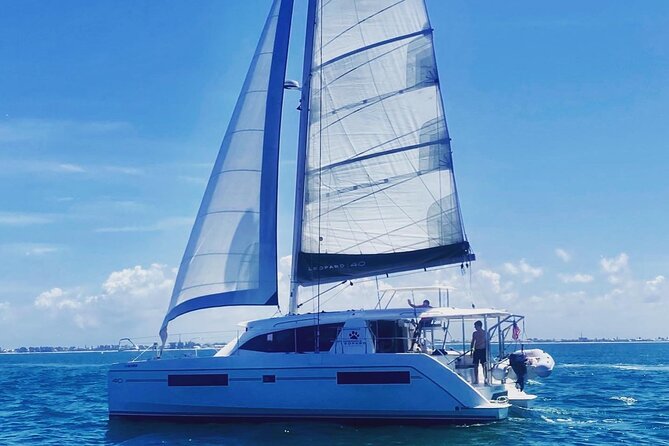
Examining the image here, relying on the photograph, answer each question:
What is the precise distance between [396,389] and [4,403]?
1689 centimetres

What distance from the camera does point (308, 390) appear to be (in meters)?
19.0

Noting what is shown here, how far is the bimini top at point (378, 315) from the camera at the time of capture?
19312 millimetres

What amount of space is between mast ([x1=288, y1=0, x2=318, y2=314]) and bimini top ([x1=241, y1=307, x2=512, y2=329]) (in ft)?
3.35

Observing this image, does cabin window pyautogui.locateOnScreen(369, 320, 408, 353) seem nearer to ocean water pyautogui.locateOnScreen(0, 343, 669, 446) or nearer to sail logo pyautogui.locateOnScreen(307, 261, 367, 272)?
ocean water pyautogui.locateOnScreen(0, 343, 669, 446)

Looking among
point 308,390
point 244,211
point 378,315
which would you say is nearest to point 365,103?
point 244,211

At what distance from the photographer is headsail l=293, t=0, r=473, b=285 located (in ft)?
68.4

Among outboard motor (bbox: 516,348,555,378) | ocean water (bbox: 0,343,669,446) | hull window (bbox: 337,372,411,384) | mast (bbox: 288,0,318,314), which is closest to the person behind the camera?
ocean water (bbox: 0,343,669,446)

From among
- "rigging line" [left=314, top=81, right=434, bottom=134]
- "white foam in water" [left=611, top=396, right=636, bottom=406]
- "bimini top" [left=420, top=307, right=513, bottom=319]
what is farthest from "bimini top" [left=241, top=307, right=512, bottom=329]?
"white foam in water" [left=611, top=396, right=636, bottom=406]

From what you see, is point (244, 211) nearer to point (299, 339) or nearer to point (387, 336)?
point (299, 339)

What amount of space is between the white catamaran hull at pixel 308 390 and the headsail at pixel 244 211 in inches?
73.5

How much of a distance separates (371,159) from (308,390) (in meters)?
6.28

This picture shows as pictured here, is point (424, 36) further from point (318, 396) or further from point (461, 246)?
point (318, 396)

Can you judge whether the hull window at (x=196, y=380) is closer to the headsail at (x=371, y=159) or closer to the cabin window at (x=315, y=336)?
the cabin window at (x=315, y=336)

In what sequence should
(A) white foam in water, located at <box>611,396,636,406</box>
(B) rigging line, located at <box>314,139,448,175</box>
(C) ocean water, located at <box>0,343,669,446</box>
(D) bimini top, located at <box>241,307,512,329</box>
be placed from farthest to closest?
(A) white foam in water, located at <box>611,396,636,406</box> < (B) rigging line, located at <box>314,139,448,175</box> < (D) bimini top, located at <box>241,307,512,329</box> < (C) ocean water, located at <box>0,343,669,446</box>
